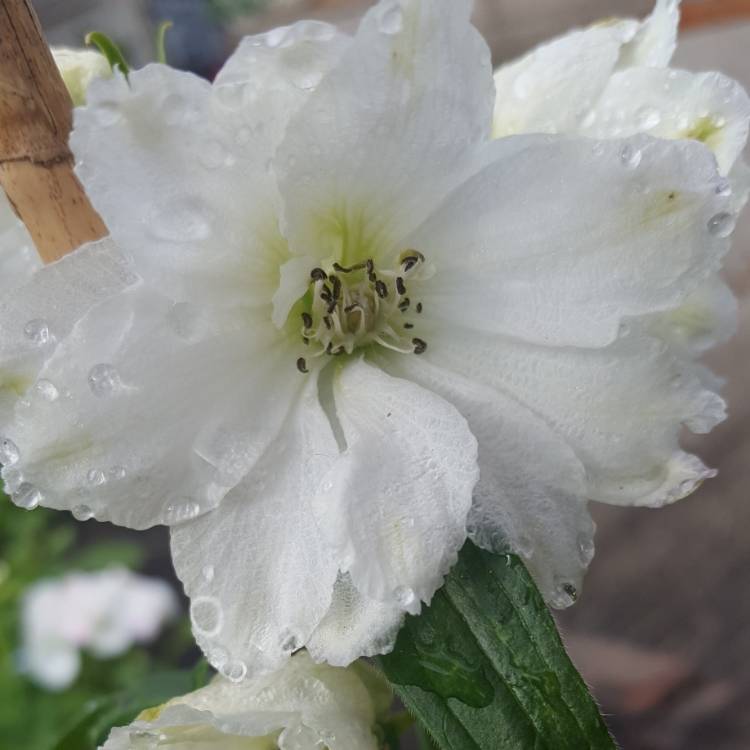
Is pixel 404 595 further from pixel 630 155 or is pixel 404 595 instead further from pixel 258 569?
pixel 630 155

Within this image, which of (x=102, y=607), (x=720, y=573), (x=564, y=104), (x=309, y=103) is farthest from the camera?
(x=720, y=573)

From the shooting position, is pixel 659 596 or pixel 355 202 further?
pixel 659 596

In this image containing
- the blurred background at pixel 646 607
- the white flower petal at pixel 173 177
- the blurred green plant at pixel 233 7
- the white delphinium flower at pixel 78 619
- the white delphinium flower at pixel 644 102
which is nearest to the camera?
the white flower petal at pixel 173 177

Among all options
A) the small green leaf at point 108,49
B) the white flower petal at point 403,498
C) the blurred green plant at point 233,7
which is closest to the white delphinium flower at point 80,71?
the small green leaf at point 108,49

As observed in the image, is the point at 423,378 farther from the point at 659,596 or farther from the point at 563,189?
the point at 659,596

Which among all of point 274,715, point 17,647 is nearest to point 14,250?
point 274,715

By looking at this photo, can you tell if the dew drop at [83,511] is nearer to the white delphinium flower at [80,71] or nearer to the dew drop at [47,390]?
the dew drop at [47,390]

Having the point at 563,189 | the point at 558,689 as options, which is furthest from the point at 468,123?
the point at 558,689
